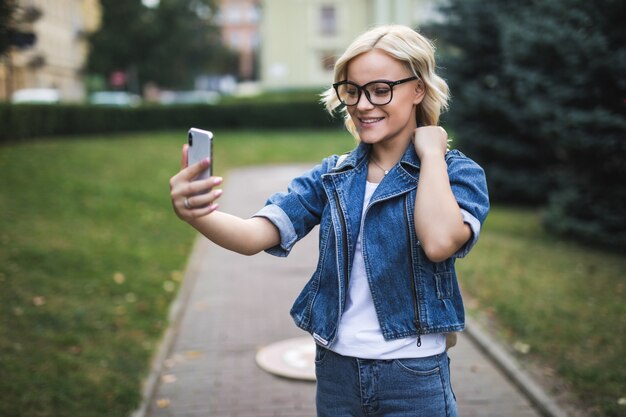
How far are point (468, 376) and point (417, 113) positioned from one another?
3642 millimetres

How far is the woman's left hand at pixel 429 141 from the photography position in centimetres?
227

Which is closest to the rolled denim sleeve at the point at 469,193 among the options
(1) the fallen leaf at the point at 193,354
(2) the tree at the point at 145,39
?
(1) the fallen leaf at the point at 193,354

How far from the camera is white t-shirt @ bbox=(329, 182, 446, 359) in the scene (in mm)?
2346

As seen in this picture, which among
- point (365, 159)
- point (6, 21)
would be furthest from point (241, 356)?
point (6, 21)

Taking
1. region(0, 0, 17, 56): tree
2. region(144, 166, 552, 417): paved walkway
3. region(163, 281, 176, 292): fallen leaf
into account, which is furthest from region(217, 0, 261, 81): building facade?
region(163, 281, 176, 292): fallen leaf

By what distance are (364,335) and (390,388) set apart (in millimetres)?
190

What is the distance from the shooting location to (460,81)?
1509cm

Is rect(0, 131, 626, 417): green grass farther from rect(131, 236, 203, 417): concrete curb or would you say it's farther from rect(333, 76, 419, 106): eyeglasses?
rect(333, 76, 419, 106): eyeglasses

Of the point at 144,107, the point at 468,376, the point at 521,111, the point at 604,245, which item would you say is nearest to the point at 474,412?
the point at 468,376

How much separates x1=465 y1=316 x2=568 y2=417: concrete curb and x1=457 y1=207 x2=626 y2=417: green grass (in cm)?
21

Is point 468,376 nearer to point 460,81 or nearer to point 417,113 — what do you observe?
point 417,113

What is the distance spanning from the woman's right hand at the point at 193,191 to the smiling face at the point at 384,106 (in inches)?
25.4

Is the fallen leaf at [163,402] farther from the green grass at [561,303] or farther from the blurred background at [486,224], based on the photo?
the green grass at [561,303]

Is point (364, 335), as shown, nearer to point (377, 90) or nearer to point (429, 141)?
point (429, 141)
